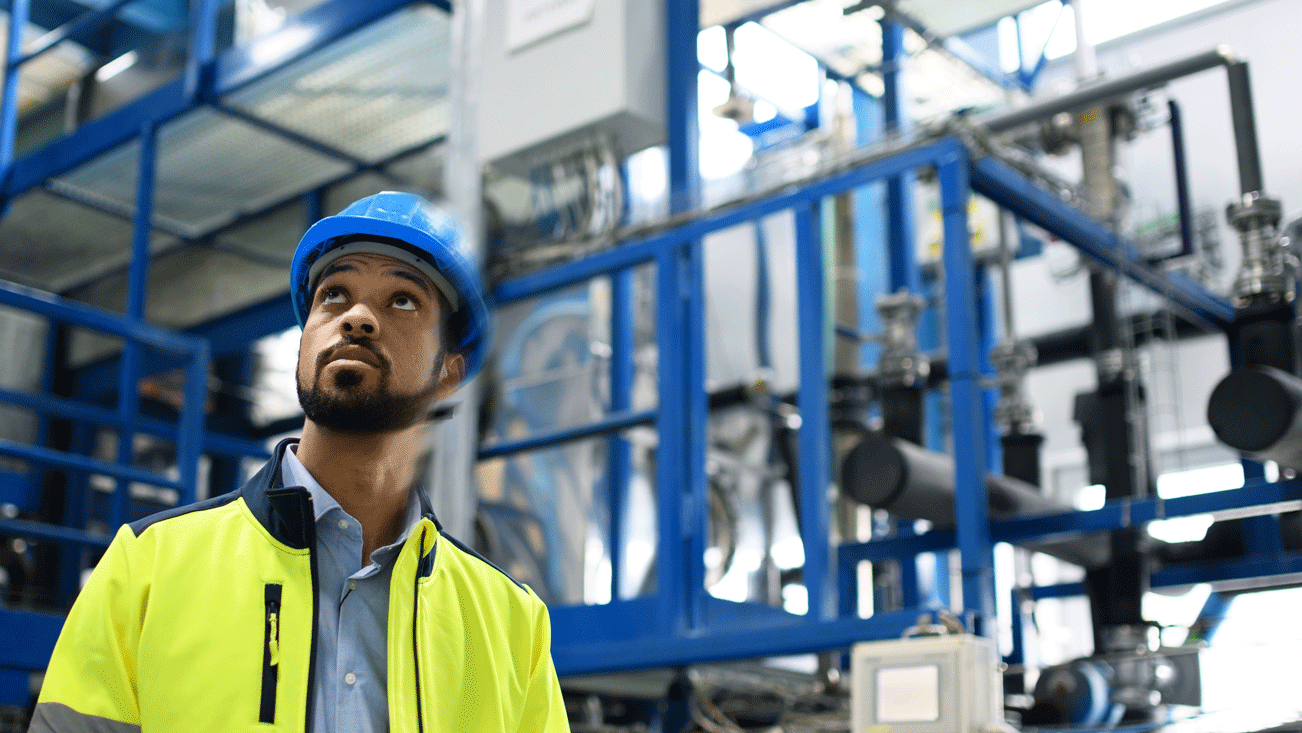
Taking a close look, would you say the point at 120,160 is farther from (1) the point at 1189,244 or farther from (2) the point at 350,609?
(2) the point at 350,609

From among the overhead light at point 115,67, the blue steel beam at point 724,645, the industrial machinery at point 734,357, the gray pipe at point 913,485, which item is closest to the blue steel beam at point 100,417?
the industrial machinery at point 734,357

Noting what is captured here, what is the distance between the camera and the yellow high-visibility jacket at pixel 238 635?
1253 millimetres

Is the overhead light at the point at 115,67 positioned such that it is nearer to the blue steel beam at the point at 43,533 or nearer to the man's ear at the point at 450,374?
the blue steel beam at the point at 43,533

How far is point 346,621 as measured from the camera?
4.51 ft

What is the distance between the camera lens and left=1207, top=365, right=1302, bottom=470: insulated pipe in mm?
3807

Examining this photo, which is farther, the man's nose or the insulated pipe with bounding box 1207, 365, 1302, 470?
the insulated pipe with bounding box 1207, 365, 1302, 470

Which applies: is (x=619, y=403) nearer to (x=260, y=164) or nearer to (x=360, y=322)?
(x=260, y=164)

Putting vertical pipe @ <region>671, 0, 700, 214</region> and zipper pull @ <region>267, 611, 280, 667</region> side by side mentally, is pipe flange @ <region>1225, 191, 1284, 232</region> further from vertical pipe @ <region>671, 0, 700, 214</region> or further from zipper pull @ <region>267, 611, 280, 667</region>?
zipper pull @ <region>267, 611, 280, 667</region>

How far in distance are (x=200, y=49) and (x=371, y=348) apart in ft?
18.5

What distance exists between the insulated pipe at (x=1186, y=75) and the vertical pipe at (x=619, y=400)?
1.93m

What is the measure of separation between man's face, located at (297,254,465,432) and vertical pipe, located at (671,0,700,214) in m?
3.71

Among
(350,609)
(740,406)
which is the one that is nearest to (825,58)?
(740,406)

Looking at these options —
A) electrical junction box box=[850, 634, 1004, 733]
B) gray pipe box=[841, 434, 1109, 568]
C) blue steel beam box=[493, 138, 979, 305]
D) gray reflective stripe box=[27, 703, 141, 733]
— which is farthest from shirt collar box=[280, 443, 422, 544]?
blue steel beam box=[493, 138, 979, 305]

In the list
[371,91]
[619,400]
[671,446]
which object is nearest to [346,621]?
[671,446]
